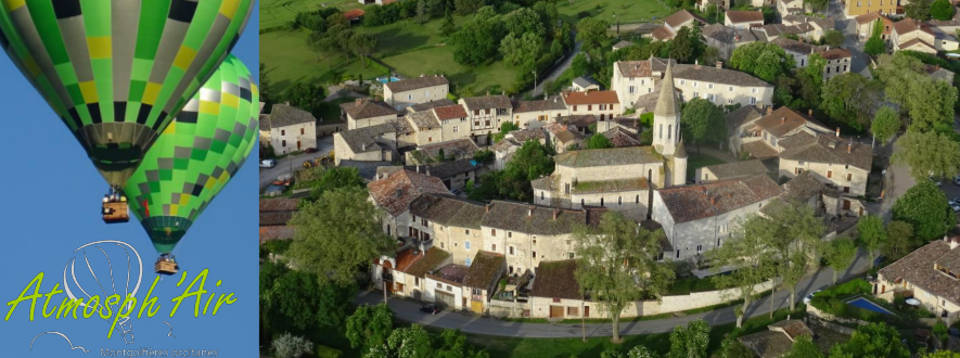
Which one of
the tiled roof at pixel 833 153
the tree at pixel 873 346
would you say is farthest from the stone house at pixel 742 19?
the tree at pixel 873 346

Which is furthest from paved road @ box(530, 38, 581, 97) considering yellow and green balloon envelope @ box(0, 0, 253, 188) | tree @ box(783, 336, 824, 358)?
yellow and green balloon envelope @ box(0, 0, 253, 188)

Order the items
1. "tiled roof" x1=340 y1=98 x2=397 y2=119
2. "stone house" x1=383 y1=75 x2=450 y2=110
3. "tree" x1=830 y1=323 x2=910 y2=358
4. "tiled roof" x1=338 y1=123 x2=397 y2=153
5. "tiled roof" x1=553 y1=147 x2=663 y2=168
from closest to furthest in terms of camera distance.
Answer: "tree" x1=830 y1=323 x2=910 y2=358
"tiled roof" x1=553 y1=147 x2=663 y2=168
"tiled roof" x1=338 y1=123 x2=397 y2=153
"tiled roof" x1=340 y1=98 x2=397 y2=119
"stone house" x1=383 y1=75 x2=450 y2=110

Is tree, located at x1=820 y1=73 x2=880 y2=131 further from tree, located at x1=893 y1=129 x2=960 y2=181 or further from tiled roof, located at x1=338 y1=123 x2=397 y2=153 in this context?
tiled roof, located at x1=338 y1=123 x2=397 y2=153

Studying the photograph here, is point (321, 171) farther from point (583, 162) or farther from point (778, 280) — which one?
point (778, 280)

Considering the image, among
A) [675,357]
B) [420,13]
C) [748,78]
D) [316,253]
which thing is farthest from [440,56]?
[675,357]

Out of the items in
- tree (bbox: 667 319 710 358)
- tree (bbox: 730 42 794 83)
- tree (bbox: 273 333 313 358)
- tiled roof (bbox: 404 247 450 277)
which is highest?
tree (bbox: 730 42 794 83)

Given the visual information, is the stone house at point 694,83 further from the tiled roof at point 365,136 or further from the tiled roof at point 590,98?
the tiled roof at point 365,136

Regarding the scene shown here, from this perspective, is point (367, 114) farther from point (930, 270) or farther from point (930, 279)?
point (930, 279)
